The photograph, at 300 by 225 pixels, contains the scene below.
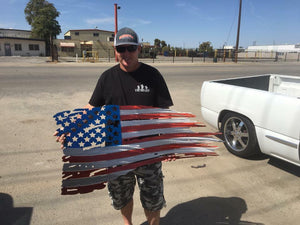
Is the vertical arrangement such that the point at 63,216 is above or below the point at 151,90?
below

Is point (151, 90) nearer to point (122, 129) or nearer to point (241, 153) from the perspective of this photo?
point (122, 129)

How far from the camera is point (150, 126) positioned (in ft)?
7.00

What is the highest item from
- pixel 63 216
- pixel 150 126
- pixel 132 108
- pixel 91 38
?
pixel 91 38

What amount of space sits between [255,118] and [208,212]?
1636 mm

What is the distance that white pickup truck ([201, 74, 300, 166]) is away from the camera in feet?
10.0

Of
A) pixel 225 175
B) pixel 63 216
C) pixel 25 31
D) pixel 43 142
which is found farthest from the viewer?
pixel 25 31

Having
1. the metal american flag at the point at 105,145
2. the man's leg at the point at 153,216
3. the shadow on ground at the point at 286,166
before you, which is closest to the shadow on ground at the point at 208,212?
the man's leg at the point at 153,216

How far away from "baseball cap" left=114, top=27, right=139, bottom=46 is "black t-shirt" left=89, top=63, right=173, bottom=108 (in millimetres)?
228

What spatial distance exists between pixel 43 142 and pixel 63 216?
7.59 feet

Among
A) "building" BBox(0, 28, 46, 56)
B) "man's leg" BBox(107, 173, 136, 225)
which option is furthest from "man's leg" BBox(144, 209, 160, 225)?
"building" BBox(0, 28, 46, 56)

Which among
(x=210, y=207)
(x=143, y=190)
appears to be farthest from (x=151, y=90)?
(x=210, y=207)

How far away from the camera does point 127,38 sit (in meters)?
1.88

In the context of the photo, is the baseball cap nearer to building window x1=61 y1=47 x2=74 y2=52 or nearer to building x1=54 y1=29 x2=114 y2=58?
building x1=54 y1=29 x2=114 y2=58

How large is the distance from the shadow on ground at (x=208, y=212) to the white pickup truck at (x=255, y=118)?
0.97m
